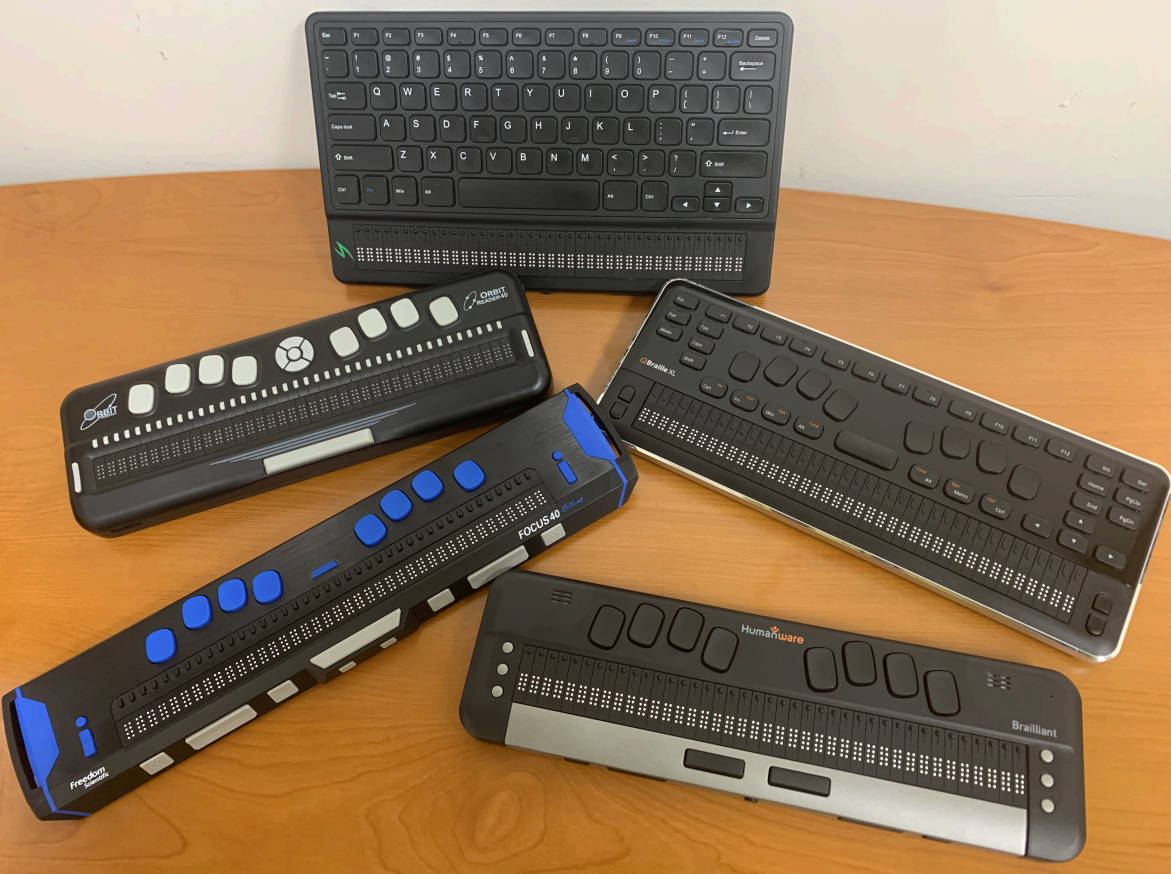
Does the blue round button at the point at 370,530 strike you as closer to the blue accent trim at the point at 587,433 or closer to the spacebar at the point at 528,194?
the blue accent trim at the point at 587,433

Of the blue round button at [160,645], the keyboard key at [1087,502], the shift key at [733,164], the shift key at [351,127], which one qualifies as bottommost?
the blue round button at [160,645]

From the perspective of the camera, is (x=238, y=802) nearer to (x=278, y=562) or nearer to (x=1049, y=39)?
(x=278, y=562)

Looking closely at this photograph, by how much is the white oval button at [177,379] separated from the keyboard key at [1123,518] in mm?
792

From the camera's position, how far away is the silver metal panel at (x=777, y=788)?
476 millimetres

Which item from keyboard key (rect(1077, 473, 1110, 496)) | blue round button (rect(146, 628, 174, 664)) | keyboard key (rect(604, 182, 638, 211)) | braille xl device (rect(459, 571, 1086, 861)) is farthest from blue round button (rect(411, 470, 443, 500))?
keyboard key (rect(1077, 473, 1110, 496))

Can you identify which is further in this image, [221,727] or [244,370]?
[244,370]

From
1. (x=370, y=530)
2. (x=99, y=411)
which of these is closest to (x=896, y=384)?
(x=370, y=530)

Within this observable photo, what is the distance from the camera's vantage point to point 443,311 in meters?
0.67

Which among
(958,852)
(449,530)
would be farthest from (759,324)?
(958,852)

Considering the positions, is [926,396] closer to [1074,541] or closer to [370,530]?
[1074,541]

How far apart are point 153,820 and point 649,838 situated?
1.20ft

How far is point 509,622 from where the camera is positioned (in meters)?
0.56

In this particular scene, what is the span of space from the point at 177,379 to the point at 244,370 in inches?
2.3

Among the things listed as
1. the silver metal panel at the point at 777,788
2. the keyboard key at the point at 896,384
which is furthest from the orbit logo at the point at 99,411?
the keyboard key at the point at 896,384
